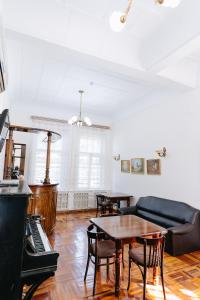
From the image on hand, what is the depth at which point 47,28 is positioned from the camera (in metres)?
2.56

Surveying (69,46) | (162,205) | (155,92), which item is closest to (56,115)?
(155,92)

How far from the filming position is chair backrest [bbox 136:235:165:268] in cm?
205

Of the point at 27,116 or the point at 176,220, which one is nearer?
the point at 176,220

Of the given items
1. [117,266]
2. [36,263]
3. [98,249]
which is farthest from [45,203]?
[36,263]

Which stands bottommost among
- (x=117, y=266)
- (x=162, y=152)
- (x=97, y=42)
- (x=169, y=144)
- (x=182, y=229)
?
(x=117, y=266)

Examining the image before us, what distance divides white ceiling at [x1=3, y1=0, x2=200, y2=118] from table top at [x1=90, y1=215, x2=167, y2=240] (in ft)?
8.53

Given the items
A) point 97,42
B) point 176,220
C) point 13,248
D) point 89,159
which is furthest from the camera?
point 89,159

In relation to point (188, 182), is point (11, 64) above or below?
above

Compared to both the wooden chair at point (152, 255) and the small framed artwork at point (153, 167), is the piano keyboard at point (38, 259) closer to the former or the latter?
the wooden chair at point (152, 255)

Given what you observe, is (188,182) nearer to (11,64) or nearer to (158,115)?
(158,115)

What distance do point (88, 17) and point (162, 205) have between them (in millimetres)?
3924

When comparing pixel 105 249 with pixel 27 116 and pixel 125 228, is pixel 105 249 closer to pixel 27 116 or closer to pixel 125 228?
pixel 125 228

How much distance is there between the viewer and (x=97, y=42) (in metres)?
2.88

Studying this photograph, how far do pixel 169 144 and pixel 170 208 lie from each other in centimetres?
151
